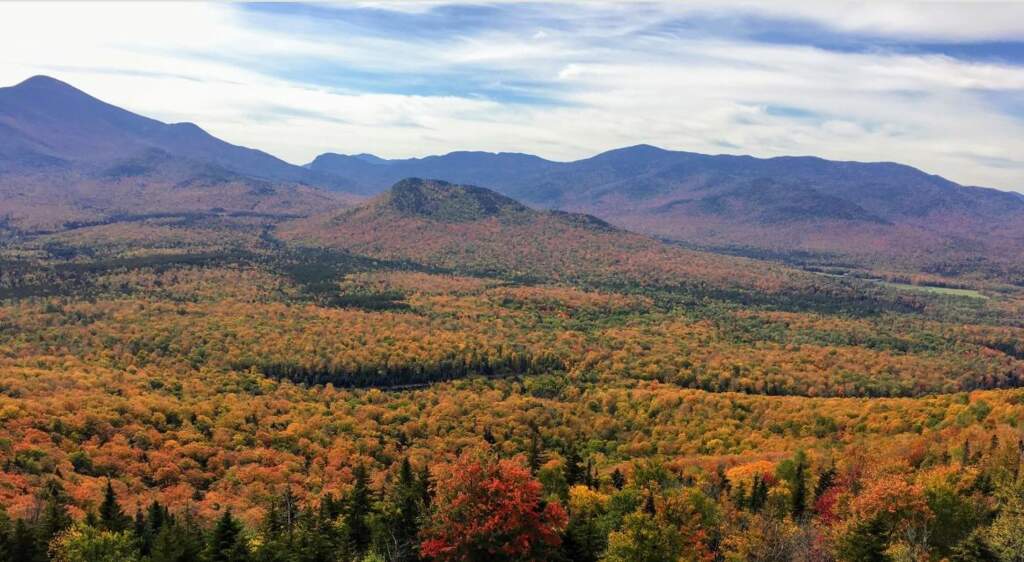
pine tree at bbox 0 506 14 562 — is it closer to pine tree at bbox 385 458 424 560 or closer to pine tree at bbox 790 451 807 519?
pine tree at bbox 385 458 424 560

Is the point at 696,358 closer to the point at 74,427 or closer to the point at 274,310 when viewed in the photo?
the point at 274,310

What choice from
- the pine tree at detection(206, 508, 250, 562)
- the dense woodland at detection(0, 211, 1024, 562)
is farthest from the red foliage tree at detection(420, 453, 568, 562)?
the pine tree at detection(206, 508, 250, 562)

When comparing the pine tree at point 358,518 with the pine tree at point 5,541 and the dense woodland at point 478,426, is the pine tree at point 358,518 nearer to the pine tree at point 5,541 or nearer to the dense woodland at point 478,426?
the dense woodland at point 478,426

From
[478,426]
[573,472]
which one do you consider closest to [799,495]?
[573,472]

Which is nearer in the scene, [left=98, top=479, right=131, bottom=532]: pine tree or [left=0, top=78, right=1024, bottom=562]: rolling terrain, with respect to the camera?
[left=0, top=78, right=1024, bottom=562]: rolling terrain

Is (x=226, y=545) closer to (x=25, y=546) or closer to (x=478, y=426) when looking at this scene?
(x=25, y=546)

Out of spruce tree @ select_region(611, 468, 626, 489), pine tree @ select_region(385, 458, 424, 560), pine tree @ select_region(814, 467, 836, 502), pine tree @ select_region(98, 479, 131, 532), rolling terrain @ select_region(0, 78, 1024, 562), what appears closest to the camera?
rolling terrain @ select_region(0, 78, 1024, 562)

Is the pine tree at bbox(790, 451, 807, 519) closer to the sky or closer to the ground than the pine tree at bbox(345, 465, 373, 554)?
closer to the sky
